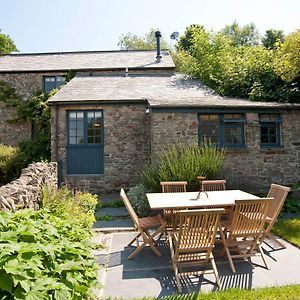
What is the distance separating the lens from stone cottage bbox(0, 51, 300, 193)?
35.0 feet

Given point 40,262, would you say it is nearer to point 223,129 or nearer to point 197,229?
point 197,229

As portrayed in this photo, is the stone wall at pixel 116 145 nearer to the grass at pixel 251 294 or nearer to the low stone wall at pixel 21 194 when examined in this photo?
the low stone wall at pixel 21 194

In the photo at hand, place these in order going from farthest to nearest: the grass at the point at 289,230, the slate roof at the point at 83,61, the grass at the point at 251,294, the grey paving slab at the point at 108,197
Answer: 1. the slate roof at the point at 83,61
2. the grey paving slab at the point at 108,197
3. the grass at the point at 289,230
4. the grass at the point at 251,294

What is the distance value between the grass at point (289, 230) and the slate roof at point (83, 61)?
12.4 meters

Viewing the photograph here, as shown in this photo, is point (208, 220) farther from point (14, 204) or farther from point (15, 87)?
point (15, 87)

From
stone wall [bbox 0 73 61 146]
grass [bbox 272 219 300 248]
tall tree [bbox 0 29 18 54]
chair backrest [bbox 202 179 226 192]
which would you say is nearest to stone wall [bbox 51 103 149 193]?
chair backrest [bbox 202 179 226 192]

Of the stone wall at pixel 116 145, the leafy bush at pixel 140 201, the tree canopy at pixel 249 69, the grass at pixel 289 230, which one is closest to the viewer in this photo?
the grass at pixel 289 230

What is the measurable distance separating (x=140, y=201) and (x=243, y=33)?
161ft

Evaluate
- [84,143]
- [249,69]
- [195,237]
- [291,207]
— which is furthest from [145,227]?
[249,69]

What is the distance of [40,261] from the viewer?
2605mm

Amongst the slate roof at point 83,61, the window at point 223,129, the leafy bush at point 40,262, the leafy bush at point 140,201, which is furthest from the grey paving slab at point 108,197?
the slate roof at point 83,61

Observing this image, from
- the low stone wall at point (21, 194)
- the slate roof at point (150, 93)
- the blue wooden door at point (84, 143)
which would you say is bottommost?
the low stone wall at point (21, 194)

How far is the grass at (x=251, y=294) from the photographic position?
3719 mm

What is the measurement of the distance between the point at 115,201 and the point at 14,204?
5.49 meters
